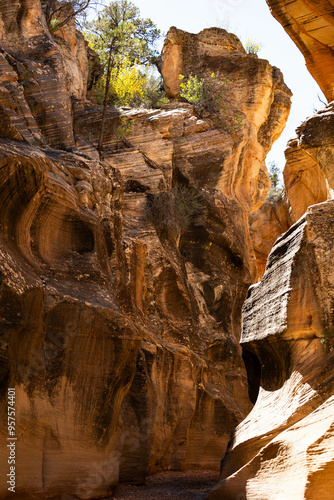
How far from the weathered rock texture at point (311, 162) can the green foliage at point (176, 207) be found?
4382 mm

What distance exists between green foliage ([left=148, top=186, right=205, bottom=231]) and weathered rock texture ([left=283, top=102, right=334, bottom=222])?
4382mm

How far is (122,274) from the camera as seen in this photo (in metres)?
12.0

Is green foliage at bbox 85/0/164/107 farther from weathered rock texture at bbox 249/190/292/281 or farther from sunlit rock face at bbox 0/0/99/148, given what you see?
weathered rock texture at bbox 249/190/292/281

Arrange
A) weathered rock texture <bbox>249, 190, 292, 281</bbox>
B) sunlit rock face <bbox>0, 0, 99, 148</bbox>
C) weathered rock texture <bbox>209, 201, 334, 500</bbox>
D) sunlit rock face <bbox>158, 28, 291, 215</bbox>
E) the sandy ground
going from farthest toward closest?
weathered rock texture <bbox>249, 190, 292, 281</bbox>, sunlit rock face <bbox>158, 28, 291, 215</bbox>, sunlit rock face <bbox>0, 0, 99, 148</bbox>, the sandy ground, weathered rock texture <bbox>209, 201, 334, 500</bbox>

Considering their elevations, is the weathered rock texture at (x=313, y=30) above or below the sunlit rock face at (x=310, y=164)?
above

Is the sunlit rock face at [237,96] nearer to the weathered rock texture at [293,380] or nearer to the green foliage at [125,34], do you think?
the green foliage at [125,34]

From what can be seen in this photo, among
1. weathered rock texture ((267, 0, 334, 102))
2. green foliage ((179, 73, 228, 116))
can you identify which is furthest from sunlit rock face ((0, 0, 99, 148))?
weathered rock texture ((267, 0, 334, 102))

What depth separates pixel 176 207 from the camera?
1758cm

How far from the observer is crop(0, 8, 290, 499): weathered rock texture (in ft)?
28.9

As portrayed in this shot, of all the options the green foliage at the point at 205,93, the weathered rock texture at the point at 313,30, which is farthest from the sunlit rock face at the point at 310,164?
the green foliage at the point at 205,93

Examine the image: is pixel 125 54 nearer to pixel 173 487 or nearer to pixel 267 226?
pixel 267 226

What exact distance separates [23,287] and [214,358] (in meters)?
9.01

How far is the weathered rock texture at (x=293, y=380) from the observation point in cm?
636

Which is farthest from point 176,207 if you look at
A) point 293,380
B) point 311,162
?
point 293,380
